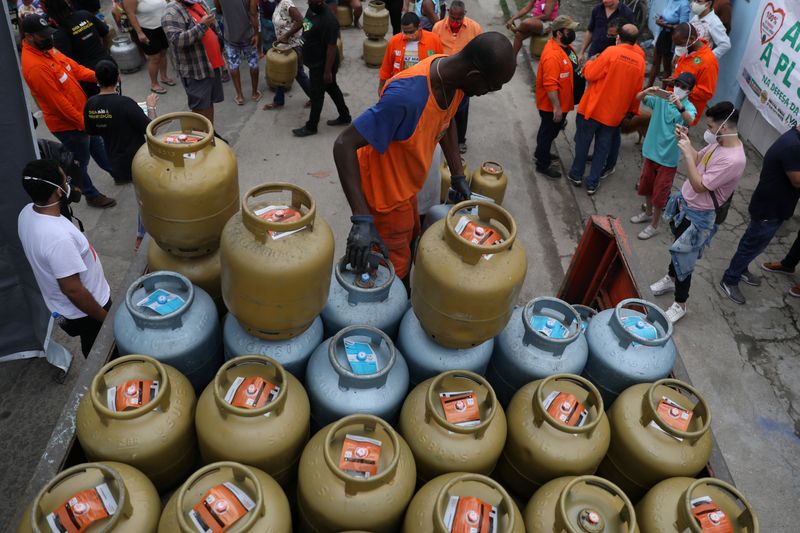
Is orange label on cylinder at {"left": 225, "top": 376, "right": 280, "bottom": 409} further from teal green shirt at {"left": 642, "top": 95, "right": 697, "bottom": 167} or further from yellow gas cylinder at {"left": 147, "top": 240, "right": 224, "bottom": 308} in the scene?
teal green shirt at {"left": 642, "top": 95, "right": 697, "bottom": 167}

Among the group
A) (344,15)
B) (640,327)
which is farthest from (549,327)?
(344,15)

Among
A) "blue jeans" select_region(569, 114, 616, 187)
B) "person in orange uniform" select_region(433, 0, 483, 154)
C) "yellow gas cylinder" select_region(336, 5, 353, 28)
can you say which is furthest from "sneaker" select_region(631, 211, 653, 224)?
"yellow gas cylinder" select_region(336, 5, 353, 28)

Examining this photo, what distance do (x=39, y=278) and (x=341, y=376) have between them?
211cm

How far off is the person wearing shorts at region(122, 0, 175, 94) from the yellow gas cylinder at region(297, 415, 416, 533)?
21.5 ft

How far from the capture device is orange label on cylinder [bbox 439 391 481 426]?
2.31 m

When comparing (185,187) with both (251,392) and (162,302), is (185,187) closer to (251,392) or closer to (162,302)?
(162,302)

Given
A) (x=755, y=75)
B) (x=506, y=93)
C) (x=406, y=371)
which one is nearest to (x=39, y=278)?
(x=406, y=371)

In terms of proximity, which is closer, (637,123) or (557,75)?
(557,75)

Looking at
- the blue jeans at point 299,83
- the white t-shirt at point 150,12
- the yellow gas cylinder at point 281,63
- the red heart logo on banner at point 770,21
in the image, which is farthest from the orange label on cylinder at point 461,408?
the red heart logo on banner at point 770,21

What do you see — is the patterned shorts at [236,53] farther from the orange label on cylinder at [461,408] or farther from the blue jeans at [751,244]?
the orange label on cylinder at [461,408]

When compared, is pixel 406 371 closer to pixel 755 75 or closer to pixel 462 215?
pixel 462 215

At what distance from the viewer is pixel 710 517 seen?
2.05 meters

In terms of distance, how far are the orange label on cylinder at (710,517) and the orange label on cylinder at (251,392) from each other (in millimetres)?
1674

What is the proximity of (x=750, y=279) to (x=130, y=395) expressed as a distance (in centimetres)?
563
